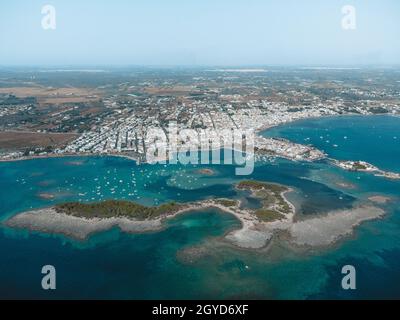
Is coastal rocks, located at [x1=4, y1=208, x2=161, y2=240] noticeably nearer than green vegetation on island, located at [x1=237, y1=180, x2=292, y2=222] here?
Yes

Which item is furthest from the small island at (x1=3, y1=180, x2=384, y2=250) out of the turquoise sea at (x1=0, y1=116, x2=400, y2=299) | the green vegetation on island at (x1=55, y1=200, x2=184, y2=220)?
the turquoise sea at (x1=0, y1=116, x2=400, y2=299)

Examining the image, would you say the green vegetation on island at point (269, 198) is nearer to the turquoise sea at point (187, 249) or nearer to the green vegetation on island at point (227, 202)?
the turquoise sea at point (187, 249)

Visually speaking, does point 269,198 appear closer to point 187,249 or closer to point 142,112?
point 187,249

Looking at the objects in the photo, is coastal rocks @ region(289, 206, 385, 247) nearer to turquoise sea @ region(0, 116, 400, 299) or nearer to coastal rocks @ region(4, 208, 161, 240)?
turquoise sea @ region(0, 116, 400, 299)

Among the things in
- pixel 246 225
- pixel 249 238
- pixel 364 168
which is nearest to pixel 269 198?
pixel 246 225

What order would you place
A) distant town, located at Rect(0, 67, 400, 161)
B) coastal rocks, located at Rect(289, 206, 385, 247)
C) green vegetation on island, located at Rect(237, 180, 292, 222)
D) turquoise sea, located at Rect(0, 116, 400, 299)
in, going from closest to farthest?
turquoise sea, located at Rect(0, 116, 400, 299), coastal rocks, located at Rect(289, 206, 385, 247), green vegetation on island, located at Rect(237, 180, 292, 222), distant town, located at Rect(0, 67, 400, 161)
